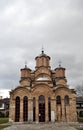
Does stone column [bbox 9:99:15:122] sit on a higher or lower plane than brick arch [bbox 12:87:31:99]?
lower

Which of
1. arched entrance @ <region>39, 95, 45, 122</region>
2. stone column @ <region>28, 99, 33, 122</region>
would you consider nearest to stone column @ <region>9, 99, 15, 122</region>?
stone column @ <region>28, 99, 33, 122</region>

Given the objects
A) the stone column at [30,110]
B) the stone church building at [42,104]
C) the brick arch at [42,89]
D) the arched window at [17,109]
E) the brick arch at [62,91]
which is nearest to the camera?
the stone column at [30,110]

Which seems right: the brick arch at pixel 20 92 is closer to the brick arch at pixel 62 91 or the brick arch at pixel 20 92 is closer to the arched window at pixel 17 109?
the arched window at pixel 17 109

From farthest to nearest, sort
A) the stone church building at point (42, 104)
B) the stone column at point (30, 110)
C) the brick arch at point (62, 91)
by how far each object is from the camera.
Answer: the brick arch at point (62, 91) < the stone church building at point (42, 104) < the stone column at point (30, 110)

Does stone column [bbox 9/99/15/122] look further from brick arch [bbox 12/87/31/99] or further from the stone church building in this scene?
brick arch [bbox 12/87/31/99]

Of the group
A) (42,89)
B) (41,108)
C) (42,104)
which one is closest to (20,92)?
(42,89)

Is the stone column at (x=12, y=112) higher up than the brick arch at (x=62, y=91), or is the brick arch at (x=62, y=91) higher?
the brick arch at (x=62, y=91)

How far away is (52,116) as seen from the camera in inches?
1352

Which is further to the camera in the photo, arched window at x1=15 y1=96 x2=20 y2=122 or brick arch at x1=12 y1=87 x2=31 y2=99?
brick arch at x1=12 y1=87 x2=31 y2=99

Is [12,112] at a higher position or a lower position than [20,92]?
lower

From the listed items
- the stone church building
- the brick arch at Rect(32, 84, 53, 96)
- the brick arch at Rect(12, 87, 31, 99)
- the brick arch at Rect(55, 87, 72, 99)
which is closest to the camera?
the stone church building

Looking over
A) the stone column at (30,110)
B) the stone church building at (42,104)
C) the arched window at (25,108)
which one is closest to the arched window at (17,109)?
the stone church building at (42,104)

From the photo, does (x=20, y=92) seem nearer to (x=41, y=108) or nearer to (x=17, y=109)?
(x=17, y=109)

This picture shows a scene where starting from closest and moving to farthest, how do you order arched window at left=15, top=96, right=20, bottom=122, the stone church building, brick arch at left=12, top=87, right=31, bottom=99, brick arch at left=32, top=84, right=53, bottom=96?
the stone church building
arched window at left=15, top=96, right=20, bottom=122
brick arch at left=32, top=84, right=53, bottom=96
brick arch at left=12, top=87, right=31, bottom=99
